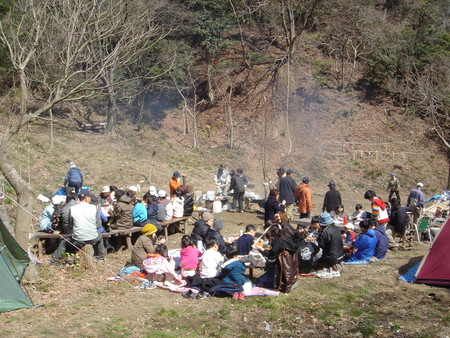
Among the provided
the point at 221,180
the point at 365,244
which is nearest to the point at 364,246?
the point at 365,244

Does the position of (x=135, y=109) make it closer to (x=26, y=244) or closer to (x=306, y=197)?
(x=306, y=197)

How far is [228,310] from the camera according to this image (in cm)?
744

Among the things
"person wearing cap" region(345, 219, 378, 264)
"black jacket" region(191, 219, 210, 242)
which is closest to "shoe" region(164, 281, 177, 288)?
"black jacket" region(191, 219, 210, 242)

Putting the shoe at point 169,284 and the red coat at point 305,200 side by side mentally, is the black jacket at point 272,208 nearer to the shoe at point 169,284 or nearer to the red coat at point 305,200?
the red coat at point 305,200

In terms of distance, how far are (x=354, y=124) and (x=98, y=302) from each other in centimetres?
2208

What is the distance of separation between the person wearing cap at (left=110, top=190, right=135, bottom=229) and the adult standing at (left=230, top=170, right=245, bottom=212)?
5.00 m

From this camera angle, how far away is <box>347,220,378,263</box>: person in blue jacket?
31.9 feet

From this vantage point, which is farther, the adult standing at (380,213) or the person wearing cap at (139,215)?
the person wearing cap at (139,215)

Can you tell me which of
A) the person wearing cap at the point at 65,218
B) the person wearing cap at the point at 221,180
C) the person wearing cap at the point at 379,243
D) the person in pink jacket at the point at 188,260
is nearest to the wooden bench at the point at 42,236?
the person wearing cap at the point at 65,218

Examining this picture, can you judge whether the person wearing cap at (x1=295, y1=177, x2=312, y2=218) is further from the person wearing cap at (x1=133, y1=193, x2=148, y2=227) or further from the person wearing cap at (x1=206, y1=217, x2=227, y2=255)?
the person wearing cap at (x1=133, y1=193, x2=148, y2=227)

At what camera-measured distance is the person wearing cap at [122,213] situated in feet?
35.2

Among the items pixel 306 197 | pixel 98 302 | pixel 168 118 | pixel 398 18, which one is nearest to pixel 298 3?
pixel 398 18

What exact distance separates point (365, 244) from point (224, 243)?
2.68 metres

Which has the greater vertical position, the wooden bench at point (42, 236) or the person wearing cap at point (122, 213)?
the person wearing cap at point (122, 213)
